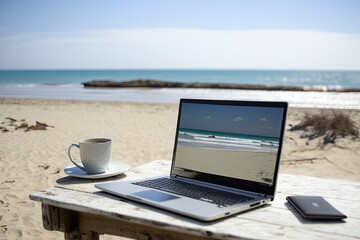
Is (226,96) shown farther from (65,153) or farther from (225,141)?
(225,141)

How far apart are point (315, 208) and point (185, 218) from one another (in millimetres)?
484

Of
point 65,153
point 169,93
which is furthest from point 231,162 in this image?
point 169,93

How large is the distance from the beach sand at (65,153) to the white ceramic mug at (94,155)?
5.01ft

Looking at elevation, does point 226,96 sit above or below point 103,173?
above

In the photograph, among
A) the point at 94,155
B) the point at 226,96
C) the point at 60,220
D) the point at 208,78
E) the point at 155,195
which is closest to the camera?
the point at 155,195

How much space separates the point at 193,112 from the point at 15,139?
20.1 feet

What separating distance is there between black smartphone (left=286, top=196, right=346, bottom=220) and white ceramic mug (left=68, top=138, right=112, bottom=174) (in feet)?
3.10

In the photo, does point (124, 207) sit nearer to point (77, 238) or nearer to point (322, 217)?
point (77, 238)

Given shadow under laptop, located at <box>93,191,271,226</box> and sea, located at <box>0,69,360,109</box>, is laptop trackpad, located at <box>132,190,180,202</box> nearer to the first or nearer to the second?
shadow under laptop, located at <box>93,191,271,226</box>

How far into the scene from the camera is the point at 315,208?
4.15ft

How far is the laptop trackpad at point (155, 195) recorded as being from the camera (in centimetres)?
138

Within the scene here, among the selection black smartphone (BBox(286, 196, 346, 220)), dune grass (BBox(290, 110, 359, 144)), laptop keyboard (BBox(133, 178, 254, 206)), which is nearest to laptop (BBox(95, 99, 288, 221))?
laptop keyboard (BBox(133, 178, 254, 206))

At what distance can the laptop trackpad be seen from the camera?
4.54 feet

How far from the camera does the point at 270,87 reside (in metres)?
25.2
